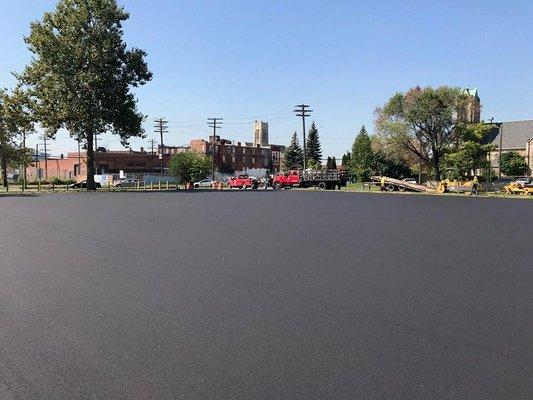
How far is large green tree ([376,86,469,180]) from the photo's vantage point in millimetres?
63875

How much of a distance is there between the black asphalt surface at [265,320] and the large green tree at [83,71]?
44628 mm

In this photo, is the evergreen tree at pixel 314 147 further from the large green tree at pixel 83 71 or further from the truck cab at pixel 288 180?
the large green tree at pixel 83 71

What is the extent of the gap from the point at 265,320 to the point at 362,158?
338 feet

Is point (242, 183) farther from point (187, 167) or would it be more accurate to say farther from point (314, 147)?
point (314, 147)

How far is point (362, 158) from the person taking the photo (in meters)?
106

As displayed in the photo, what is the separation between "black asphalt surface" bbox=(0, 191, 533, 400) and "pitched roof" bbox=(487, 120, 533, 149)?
346 ft

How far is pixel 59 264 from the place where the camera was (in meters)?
9.44

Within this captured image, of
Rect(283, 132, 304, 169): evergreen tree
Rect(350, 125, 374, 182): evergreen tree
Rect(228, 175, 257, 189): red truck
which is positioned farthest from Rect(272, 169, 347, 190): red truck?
Rect(283, 132, 304, 169): evergreen tree

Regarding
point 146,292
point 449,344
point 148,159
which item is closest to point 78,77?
point 146,292

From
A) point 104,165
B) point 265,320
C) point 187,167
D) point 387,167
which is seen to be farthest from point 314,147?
point 265,320

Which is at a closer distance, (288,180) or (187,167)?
(288,180)

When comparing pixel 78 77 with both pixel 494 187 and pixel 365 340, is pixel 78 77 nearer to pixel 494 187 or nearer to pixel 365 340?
pixel 494 187

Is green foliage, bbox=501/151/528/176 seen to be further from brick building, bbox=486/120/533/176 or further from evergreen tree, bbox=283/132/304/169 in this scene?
evergreen tree, bbox=283/132/304/169

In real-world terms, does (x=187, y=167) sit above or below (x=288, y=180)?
above
